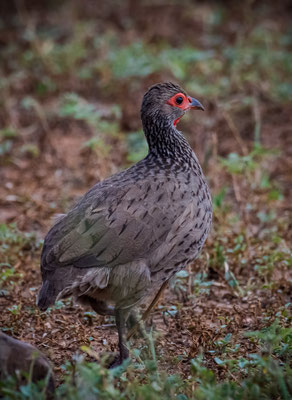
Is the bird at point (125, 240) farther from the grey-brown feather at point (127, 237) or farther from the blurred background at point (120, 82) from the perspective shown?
the blurred background at point (120, 82)

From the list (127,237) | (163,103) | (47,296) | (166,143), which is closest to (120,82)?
(163,103)

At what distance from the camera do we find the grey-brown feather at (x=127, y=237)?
4434 millimetres

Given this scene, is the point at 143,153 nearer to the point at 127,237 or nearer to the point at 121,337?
the point at 127,237

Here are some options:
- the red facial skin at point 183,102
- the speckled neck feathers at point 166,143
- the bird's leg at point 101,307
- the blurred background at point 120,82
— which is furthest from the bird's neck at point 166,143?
the bird's leg at point 101,307

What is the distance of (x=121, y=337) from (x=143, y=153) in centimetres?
256

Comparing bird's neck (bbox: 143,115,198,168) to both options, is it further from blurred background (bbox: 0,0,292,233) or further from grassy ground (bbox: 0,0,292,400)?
blurred background (bbox: 0,0,292,233)

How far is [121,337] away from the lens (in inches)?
182

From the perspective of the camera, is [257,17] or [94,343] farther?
[257,17]

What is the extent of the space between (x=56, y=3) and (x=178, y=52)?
4024 mm

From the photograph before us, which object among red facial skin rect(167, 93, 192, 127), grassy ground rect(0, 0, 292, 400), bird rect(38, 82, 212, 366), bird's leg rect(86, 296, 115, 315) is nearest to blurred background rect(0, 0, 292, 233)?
grassy ground rect(0, 0, 292, 400)

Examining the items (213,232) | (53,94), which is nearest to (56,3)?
(53,94)

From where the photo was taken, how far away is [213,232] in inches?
248

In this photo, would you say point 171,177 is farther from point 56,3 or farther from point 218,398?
point 56,3

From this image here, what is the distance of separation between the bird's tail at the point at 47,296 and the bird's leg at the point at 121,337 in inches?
22.2
